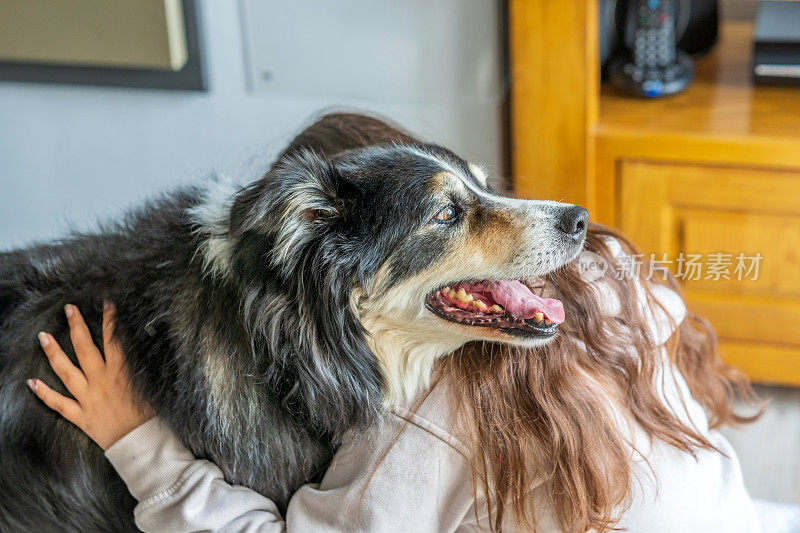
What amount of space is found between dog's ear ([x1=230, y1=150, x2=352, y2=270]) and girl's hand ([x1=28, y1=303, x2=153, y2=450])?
287 millimetres

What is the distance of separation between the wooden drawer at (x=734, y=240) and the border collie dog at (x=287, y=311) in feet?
2.89

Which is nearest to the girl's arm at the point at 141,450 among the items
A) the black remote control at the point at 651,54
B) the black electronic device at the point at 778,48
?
the black remote control at the point at 651,54

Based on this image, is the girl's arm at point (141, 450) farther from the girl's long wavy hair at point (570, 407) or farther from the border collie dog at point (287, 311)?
the girl's long wavy hair at point (570, 407)

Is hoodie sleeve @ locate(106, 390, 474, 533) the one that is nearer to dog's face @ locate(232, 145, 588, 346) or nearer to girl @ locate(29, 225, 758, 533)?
girl @ locate(29, 225, 758, 533)

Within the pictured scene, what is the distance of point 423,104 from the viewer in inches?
79.7

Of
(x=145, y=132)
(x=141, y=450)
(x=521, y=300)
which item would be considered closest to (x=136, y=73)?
(x=145, y=132)

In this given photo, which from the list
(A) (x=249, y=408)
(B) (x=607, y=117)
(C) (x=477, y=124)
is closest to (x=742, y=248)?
(B) (x=607, y=117)

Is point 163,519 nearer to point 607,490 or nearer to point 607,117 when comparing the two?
point 607,490

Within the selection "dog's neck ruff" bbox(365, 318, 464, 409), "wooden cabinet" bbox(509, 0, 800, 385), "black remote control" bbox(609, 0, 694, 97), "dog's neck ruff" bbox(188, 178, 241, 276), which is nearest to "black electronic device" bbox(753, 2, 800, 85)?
"wooden cabinet" bbox(509, 0, 800, 385)

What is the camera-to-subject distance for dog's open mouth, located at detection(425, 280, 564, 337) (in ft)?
3.46

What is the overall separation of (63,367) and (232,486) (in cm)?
29

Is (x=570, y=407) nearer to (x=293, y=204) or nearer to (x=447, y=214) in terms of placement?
(x=447, y=214)

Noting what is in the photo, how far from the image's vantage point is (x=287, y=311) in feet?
3.35

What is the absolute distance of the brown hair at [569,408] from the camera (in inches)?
39.8
